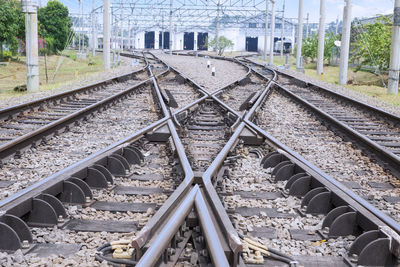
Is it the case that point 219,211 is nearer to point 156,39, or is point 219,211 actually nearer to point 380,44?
point 380,44

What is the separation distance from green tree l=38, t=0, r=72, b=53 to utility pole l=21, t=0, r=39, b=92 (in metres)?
39.4

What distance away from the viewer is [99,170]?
15.8ft

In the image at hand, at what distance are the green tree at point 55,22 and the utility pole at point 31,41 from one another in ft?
129

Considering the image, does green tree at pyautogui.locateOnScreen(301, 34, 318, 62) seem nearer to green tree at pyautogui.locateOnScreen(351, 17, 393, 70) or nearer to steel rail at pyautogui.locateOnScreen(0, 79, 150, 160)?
green tree at pyautogui.locateOnScreen(351, 17, 393, 70)

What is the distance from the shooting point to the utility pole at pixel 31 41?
15078mm

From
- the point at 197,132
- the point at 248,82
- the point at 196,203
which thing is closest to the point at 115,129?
the point at 197,132

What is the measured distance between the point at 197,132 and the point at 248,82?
11198 millimetres

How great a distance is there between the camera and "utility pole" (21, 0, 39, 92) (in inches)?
594

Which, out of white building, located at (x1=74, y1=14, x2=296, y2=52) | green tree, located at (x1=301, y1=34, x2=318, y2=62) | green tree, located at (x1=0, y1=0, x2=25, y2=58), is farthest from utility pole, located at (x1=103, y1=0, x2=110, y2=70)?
white building, located at (x1=74, y1=14, x2=296, y2=52)

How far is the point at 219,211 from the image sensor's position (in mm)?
3299

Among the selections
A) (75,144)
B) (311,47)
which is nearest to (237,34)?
(311,47)

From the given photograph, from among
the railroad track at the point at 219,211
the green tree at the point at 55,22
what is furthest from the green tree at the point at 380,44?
the green tree at the point at 55,22

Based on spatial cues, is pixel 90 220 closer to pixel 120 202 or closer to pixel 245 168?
pixel 120 202

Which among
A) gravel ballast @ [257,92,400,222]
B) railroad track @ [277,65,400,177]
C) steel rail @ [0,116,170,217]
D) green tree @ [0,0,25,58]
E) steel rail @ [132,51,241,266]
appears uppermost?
green tree @ [0,0,25,58]
